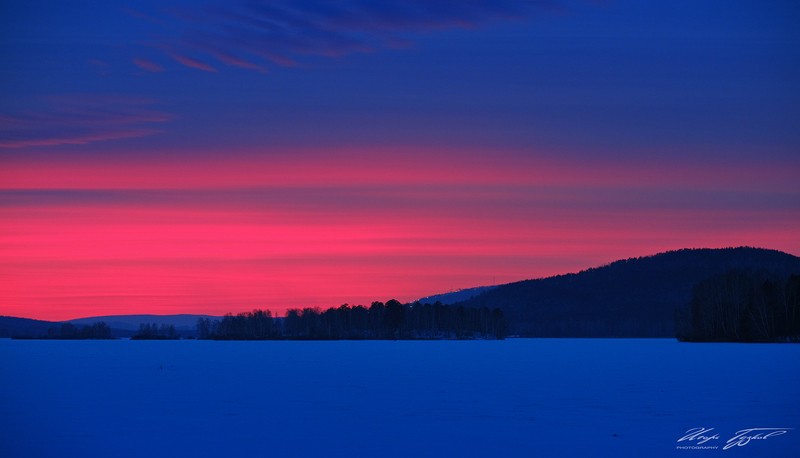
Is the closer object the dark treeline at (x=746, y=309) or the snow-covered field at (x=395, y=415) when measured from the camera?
the snow-covered field at (x=395, y=415)

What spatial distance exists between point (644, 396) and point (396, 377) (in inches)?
833

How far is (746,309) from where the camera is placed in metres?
167

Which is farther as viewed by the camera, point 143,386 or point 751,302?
point 751,302

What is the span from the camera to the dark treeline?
6270 inches

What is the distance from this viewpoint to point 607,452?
1145 inches

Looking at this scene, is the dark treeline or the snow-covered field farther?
the dark treeline

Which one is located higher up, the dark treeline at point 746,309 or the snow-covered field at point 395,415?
the dark treeline at point 746,309

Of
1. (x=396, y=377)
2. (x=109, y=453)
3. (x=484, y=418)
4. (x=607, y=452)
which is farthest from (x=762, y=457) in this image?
(x=396, y=377)

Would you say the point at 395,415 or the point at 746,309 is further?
the point at 746,309

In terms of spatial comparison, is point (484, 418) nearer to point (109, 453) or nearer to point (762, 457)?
point (762, 457)

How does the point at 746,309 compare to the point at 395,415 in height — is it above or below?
above

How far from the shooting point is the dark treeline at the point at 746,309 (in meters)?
159

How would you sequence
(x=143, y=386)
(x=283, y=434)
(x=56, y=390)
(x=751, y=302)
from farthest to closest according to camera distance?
(x=751, y=302)
(x=143, y=386)
(x=56, y=390)
(x=283, y=434)

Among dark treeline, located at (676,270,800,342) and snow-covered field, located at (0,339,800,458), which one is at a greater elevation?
dark treeline, located at (676,270,800,342)
